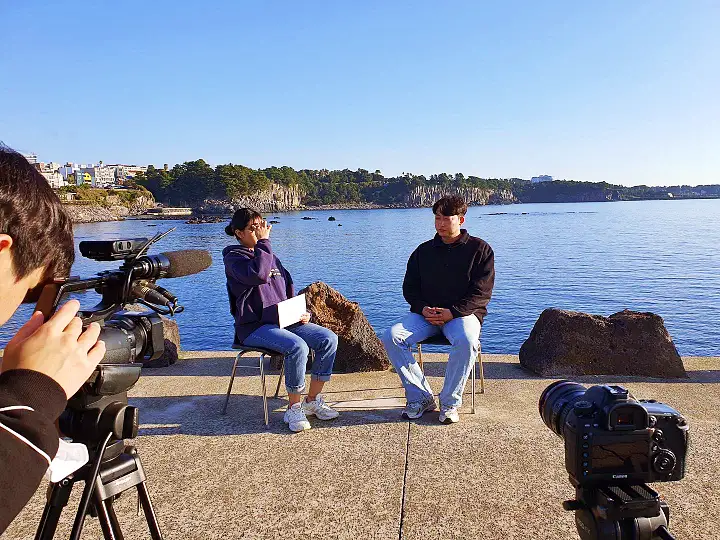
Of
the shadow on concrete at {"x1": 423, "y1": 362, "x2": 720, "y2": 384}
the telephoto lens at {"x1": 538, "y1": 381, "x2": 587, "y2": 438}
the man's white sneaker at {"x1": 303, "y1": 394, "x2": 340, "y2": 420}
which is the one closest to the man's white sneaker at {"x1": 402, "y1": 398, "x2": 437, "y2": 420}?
the man's white sneaker at {"x1": 303, "y1": 394, "x2": 340, "y2": 420}

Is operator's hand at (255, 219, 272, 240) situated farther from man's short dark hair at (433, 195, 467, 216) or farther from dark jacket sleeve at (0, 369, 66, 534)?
dark jacket sleeve at (0, 369, 66, 534)

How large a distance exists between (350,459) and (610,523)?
1.92 meters

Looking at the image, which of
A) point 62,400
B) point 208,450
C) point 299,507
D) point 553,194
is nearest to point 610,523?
point 62,400

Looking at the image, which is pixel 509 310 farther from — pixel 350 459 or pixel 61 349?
pixel 61 349

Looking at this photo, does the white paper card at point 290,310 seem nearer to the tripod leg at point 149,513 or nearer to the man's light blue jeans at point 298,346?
the man's light blue jeans at point 298,346

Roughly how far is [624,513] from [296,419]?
2.50 m

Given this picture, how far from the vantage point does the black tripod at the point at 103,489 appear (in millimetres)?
1733

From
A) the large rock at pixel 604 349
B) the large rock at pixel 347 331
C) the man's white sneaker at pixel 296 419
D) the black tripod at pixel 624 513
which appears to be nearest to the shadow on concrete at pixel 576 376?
the large rock at pixel 604 349

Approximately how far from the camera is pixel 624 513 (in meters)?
1.67

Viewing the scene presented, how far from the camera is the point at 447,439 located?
3678 mm

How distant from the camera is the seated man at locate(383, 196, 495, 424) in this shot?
4113 millimetres

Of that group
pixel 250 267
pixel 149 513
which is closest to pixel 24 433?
pixel 149 513

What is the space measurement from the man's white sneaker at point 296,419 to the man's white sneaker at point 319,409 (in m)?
0.15

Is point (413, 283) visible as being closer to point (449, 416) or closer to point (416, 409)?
point (416, 409)
